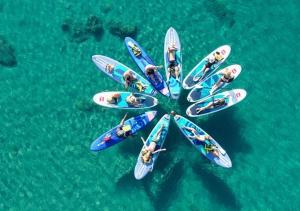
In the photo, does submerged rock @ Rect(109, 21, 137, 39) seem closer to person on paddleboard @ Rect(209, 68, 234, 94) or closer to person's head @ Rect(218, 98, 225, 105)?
person on paddleboard @ Rect(209, 68, 234, 94)

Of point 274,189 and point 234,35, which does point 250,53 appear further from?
point 274,189

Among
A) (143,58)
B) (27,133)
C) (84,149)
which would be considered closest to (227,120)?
(143,58)

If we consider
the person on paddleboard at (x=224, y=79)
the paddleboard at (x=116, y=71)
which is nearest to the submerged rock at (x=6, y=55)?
the paddleboard at (x=116, y=71)

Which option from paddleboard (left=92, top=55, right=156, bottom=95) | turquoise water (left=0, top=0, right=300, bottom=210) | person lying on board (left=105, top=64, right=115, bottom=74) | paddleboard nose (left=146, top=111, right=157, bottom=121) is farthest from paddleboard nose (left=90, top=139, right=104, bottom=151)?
person lying on board (left=105, top=64, right=115, bottom=74)

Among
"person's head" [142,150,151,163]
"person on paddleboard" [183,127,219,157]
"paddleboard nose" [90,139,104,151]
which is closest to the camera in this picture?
"person's head" [142,150,151,163]

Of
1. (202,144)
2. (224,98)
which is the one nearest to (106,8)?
(224,98)

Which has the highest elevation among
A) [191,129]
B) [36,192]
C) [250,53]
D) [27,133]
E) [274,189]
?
[250,53]

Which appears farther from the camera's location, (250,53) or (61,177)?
(250,53)
